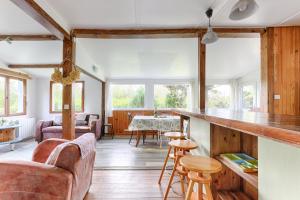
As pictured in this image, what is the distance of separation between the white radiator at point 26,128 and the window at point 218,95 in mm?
5910

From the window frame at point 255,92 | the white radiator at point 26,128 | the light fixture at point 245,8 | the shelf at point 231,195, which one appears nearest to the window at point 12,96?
the white radiator at point 26,128

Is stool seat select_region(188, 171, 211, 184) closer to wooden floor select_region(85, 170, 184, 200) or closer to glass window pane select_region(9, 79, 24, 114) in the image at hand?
wooden floor select_region(85, 170, 184, 200)

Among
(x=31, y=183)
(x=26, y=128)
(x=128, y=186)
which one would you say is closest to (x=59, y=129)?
(x=26, y=128)

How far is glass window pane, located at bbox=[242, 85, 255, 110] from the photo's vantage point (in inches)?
222

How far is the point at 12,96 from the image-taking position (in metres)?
5.12

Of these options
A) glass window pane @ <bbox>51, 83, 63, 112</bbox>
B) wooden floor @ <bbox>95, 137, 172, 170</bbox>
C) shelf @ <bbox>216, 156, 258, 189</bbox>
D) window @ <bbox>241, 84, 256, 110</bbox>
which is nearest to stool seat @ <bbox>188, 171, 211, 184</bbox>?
shelf @ <bbox>216, 156, 258, 189</bbox>

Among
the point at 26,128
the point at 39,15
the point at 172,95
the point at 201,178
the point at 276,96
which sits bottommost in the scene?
the point at 26,128

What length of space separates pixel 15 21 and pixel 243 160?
3568mm

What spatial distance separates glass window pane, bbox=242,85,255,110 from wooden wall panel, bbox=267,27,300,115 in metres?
2.48

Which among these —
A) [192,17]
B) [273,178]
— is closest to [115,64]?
[192,17]

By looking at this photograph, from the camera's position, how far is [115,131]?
20.9 ft

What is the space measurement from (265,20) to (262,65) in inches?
30.1

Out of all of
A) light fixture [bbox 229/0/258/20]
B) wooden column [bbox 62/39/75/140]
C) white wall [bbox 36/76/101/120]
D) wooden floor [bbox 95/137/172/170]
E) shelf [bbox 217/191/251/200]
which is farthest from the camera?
white wall [bbox 36/76/101/120]

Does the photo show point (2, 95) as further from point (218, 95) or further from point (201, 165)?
point (218, 95)
